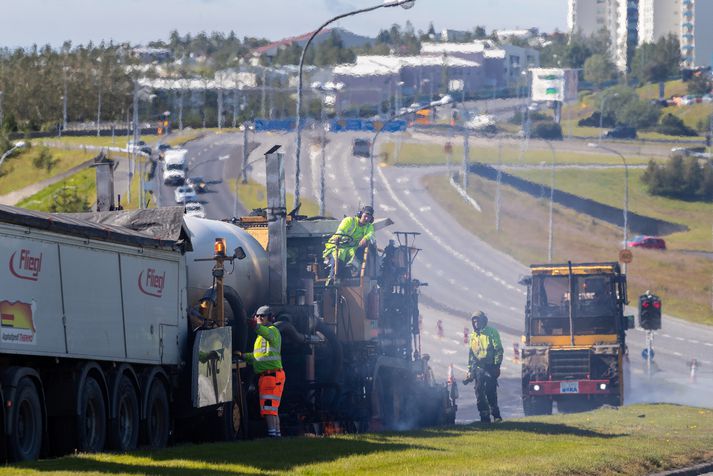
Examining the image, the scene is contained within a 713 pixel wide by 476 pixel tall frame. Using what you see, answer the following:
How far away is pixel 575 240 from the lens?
94.4 meters

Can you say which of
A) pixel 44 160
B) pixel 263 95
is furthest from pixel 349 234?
pixel 263 95

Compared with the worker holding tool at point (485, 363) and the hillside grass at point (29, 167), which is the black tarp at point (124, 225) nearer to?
the worker holding tool at point (485, 363)

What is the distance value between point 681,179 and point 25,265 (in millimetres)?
113244

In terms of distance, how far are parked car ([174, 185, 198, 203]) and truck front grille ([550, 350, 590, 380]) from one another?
210ft

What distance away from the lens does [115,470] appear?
46.1ft

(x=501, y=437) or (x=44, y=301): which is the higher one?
(x=44, y=301)

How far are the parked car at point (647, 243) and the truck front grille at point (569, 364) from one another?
62017 mm

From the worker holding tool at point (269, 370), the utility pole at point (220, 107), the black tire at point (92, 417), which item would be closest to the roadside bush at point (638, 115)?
the utility pole at point (220, 107)

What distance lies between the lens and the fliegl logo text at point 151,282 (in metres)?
18.8

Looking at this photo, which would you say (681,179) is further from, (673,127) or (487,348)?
(487,348)

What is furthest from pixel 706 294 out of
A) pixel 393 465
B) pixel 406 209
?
pixel 393 465

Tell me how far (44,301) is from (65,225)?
3.33 feet

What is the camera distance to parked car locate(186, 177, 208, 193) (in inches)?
4117

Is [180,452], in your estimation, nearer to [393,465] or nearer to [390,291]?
[393,465]
